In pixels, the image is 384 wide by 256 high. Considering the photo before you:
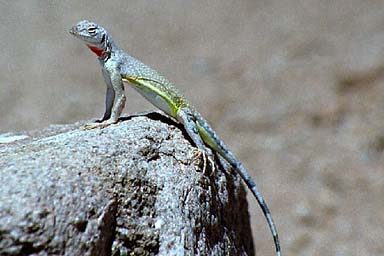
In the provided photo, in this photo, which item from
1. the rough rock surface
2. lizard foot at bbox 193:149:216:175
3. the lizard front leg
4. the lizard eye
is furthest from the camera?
the lizard eye

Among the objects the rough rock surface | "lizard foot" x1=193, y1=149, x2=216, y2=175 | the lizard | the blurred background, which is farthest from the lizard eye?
the blurred background

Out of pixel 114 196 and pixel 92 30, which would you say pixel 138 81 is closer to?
pixel 92 30

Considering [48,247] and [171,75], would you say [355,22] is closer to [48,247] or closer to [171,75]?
[171,75]

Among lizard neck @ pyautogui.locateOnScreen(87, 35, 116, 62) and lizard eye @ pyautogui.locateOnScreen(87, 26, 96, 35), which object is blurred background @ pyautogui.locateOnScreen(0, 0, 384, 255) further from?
lizard eye @ pyautogui.locateOnScreen(87, 26, 96, 35)

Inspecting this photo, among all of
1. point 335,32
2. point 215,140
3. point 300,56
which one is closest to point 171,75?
point 300,56

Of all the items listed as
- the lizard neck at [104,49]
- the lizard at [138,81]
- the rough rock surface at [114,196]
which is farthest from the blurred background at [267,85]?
the lizard neck at [104,49]

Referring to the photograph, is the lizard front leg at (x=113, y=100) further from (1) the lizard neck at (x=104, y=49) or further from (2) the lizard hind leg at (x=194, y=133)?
(2) the lizard hind leg at (x=194, y=133)
